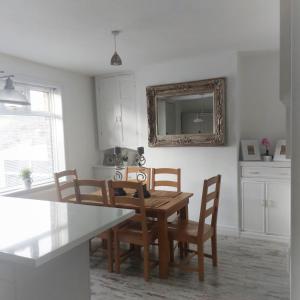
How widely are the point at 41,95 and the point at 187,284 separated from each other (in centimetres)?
324

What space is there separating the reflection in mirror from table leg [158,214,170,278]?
1.68 metres

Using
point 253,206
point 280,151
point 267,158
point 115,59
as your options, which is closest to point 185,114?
point 267,158

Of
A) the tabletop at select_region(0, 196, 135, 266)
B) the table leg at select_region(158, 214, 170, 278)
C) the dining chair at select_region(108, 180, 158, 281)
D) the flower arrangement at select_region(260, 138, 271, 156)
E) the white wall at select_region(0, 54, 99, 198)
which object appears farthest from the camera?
the white wall at select_region(0, 54, 99, 198)

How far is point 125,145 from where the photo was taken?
476 cm

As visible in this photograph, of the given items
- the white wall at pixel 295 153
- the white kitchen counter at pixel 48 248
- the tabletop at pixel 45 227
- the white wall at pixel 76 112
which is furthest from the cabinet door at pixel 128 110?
the white wall at pixel 295 153

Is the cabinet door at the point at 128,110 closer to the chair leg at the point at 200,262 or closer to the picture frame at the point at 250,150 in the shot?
the picture frame at the point at 250,150

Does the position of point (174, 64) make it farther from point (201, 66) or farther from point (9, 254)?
point (9, 254)

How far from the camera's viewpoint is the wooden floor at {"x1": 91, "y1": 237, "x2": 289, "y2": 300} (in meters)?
2.55

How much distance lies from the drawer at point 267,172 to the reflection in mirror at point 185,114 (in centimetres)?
70

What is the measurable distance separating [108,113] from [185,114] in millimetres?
1409

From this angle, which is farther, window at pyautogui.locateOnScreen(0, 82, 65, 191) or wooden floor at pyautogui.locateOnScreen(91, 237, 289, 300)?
window at pyautogui.locateOnScreen(0, 82, 65, 191)

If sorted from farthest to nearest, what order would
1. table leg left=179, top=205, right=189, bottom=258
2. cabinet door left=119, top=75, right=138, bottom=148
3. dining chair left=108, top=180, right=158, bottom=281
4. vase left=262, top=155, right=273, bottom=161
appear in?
cabinet door left=119, top=75, right=138, bottom=148 < vase left=262, top=155, right=273, bottom=161 < table leg left=179, top=205, right=189, bottom=258 < dining chair left=108, top=180, right=158, bottom=281

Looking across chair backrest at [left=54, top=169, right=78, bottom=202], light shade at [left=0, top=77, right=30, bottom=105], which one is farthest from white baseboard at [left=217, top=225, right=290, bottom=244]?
light shade at [left=0, top=77, right=30, bottom=105]

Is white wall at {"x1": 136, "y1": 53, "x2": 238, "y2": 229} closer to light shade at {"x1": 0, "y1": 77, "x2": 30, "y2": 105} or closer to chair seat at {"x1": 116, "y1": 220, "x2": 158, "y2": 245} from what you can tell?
chair seat at {"x1": 116, "y1": 220, "x2": 158, "y2": 245}
